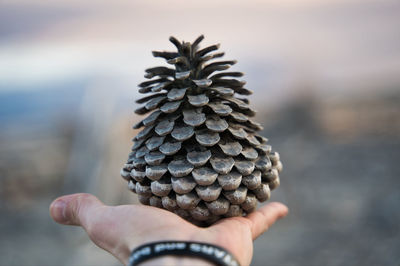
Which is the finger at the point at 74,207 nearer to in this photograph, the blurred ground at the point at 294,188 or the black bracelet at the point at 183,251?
the black bracelet at the point at 183,251

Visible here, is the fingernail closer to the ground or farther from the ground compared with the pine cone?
closer to the ground

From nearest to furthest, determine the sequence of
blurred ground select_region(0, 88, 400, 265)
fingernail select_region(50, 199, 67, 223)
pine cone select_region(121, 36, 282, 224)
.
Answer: pine cone select_region(121, 36, 282, 224), fingernail select_region(50, 199, 67, 223), blurred ground select_region(0, 88, 400, 265)

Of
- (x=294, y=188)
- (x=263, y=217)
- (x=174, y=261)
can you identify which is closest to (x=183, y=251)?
(x=174, y=261)

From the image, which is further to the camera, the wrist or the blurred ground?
the blurred ground

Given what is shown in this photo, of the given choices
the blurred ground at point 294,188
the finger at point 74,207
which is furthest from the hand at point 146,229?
the blurred ground at point 294,188

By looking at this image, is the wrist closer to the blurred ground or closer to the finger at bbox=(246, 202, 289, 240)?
the finger at bbox=(246, 202, 289, 240)

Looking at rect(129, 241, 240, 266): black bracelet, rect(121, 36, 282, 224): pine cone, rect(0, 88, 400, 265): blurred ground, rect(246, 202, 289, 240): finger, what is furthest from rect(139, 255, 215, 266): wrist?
rect(0, 88, 400, 265): blurred ground

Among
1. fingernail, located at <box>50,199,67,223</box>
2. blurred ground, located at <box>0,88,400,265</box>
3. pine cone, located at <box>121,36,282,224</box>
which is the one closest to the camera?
pine cone, located at <box>121,36,282,224</box>
